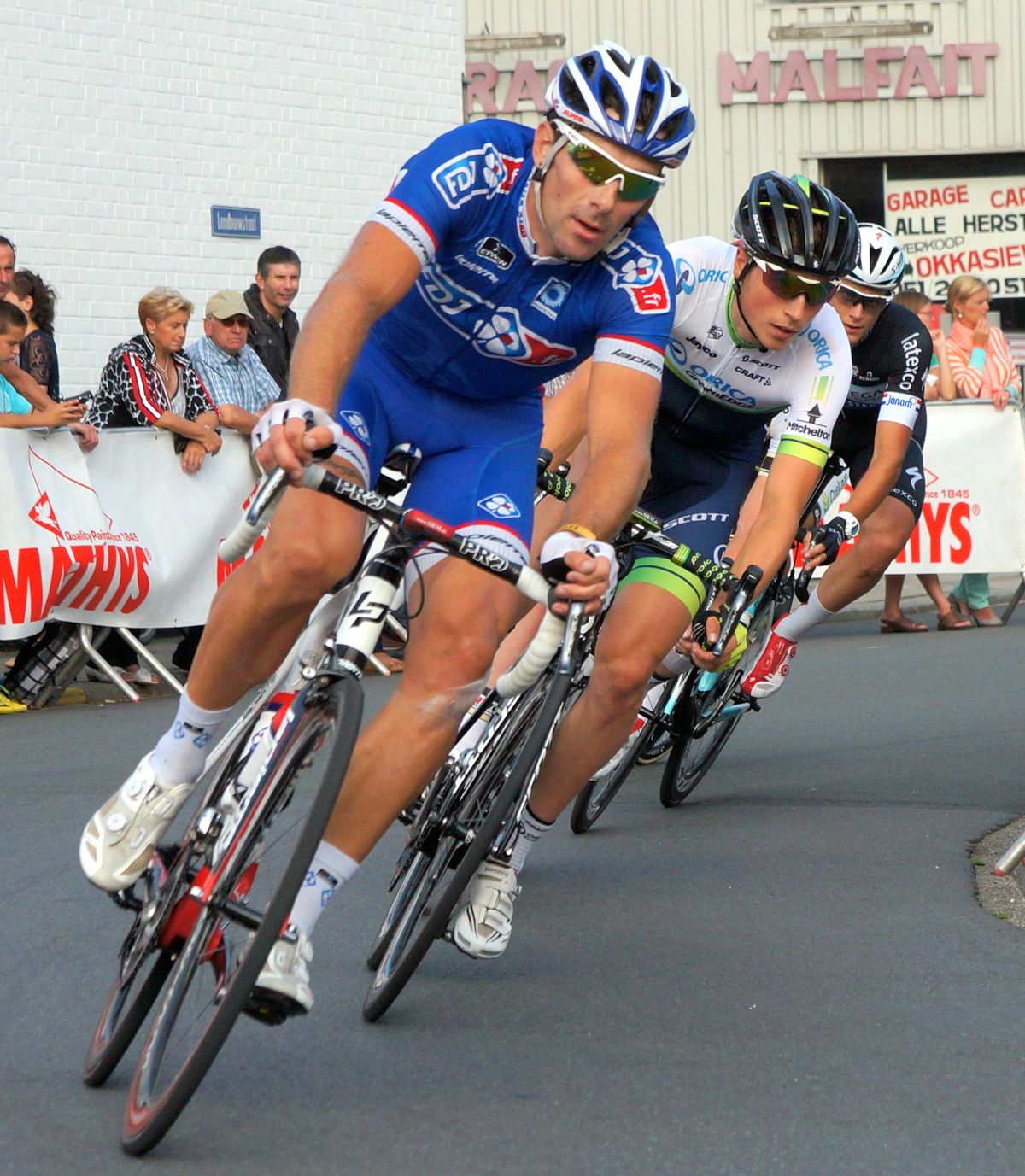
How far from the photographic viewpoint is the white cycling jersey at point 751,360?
6.43 meters

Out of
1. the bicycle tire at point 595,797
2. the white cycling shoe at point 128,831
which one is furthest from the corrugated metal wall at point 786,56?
the white cycling shoe at point 128,831

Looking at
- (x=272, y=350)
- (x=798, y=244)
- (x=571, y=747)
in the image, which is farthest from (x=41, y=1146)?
(x=272, y=350)

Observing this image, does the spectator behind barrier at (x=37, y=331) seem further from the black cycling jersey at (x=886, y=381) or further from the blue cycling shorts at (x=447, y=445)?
the blue cycling shorts at (x=447, y=445)

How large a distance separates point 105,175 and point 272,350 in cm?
418

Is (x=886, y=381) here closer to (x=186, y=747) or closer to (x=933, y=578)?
(x=186, y=747)

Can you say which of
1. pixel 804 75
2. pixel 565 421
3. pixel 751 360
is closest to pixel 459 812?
pixel 565 421

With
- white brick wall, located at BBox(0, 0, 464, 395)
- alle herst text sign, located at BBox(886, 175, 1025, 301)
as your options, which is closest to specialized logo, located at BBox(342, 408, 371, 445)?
white brick wall, located at BBox(0, 0, 464, 395)

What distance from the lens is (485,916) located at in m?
4.79

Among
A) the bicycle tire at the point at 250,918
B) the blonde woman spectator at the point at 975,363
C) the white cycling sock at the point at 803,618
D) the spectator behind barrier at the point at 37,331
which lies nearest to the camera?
the bicycle tire at the point at 250,918

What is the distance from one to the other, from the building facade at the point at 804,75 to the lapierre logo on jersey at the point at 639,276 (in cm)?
1737

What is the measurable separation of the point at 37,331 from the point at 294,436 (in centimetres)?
778

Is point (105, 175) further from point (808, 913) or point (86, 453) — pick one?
point (808, 913)

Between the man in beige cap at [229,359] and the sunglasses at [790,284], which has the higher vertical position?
the sunglasses at [790,284]

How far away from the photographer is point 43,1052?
13.8ft
